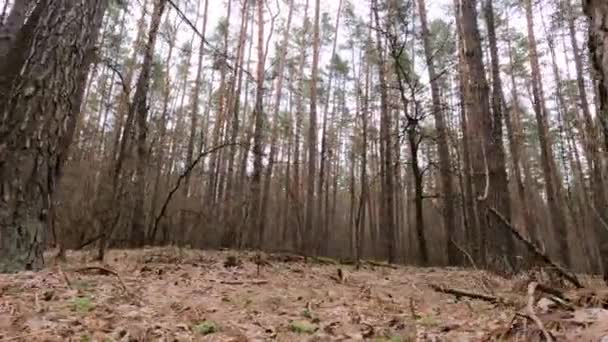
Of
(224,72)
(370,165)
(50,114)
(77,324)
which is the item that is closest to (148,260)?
(50,114)

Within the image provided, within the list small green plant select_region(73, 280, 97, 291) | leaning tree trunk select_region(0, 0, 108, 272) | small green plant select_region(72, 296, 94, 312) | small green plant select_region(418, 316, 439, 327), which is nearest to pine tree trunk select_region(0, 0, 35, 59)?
leaning tree trunk select_region(0, 0, 108, 272)

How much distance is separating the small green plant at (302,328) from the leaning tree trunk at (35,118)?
5.51 ft

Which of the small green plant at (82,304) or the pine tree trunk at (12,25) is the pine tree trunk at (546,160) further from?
the small green plant at (82,304)

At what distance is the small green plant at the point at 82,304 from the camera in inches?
76.7

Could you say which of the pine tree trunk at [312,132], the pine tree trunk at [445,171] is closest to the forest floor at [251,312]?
the pine tree trunk at [445,171]

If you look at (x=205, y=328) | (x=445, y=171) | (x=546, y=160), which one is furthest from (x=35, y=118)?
(x=546, y=160)

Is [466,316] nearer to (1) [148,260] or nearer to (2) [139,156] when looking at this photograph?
(1) [148,260]

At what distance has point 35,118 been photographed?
2.46 metres

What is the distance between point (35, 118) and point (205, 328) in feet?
5.61

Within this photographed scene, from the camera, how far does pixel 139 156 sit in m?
8.05

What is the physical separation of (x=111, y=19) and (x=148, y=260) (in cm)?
1091

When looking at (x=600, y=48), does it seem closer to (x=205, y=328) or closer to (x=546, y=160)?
(x=205, y=328)

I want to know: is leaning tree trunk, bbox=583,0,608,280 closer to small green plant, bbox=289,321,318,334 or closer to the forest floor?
the forest floor

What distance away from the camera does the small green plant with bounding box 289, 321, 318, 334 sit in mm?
1989
